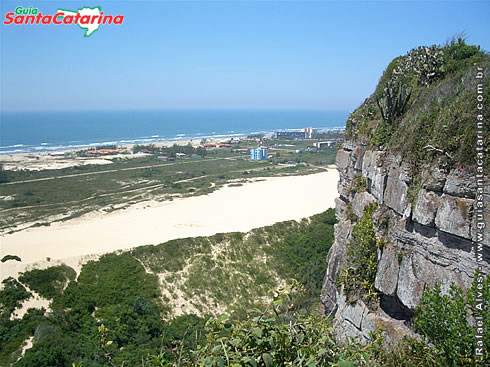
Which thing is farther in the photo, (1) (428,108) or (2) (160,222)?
(2) (160,222)

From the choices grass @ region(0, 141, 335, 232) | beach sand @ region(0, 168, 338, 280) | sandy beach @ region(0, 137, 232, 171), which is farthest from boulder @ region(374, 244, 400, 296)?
sandy beach @ region(0, 137, 232, 171)

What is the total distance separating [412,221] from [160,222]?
22814 millimetres

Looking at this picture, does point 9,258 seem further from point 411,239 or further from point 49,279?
point 411,239

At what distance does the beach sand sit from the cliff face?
15.6 metres

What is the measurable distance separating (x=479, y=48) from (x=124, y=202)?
30.8 m

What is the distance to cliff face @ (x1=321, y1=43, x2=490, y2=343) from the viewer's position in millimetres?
6133

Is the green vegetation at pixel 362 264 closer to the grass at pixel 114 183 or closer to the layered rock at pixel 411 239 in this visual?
the layered rock at pixel 411 239

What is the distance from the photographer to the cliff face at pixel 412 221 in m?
6.13

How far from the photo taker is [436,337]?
17.2 ft

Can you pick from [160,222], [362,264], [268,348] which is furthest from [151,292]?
[268,348]

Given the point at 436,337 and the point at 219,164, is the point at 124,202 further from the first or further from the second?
the point at 436,337

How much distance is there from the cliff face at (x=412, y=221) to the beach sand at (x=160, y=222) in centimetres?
1557

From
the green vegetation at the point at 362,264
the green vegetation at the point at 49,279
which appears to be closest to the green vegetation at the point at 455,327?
the green vegetation at the point at 362,264

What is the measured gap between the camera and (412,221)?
721 centimetres
